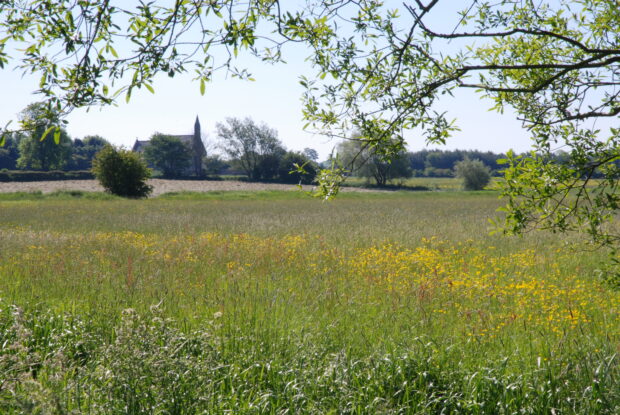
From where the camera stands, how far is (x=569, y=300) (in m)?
7.05

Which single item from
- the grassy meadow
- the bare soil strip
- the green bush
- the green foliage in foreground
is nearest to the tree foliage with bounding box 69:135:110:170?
the bare soil strip

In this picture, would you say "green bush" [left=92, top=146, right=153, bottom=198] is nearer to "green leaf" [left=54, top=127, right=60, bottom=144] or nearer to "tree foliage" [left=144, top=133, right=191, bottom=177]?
"green leaf" [left=54, top=127, right=60, bottom=144]

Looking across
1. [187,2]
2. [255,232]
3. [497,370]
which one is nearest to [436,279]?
[497,370]

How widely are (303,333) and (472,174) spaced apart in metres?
79.3

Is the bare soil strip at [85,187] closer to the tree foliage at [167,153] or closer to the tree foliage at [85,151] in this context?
the tree foliage at [167,153]

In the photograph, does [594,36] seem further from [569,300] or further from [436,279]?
[436,279]

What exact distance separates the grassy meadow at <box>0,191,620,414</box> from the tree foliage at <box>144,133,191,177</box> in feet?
285

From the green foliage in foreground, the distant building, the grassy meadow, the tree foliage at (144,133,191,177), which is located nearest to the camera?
the green foliage in foreground

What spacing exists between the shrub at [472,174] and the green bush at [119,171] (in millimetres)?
55006

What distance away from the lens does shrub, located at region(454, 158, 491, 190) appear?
79.0 meters

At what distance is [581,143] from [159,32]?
14.7 ft

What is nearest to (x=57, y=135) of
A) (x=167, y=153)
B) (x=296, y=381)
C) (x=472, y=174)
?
(x=296, y=381)

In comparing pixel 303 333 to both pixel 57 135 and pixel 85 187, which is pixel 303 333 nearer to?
pixel 57 135

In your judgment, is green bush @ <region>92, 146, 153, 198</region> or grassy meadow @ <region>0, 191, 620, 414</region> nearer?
grassy meadow @ <region>0, 191, 620, 414</region>
